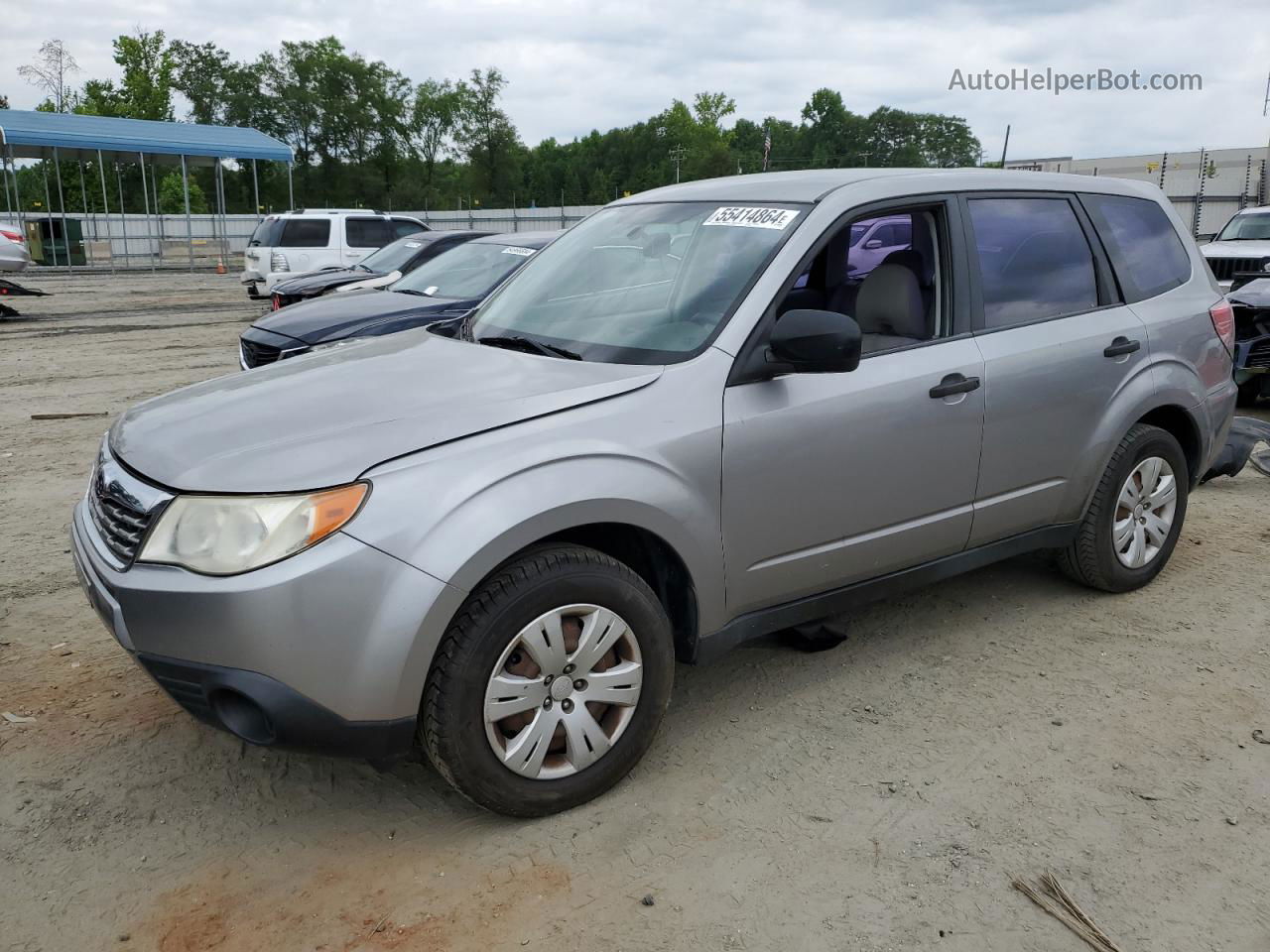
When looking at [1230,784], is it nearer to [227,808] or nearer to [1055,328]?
[1055,328]

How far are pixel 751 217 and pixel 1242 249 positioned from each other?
11.4 m

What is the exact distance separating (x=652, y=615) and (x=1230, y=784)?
72.7 inches

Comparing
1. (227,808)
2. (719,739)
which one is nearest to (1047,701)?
(719,739)

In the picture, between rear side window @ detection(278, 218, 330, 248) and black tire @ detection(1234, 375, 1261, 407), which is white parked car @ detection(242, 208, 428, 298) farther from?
black tire @ detection(1234, 375, 1261, 407)

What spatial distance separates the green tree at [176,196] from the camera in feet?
245

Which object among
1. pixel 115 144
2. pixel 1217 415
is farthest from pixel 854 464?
pixel 115 144

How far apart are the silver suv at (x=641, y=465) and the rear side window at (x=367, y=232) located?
16556 mm

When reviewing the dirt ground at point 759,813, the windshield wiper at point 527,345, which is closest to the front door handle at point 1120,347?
the dirt ground at point 759,813

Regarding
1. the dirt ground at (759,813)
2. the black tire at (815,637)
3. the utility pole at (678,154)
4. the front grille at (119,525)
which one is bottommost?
the dirt ground at (759,813)

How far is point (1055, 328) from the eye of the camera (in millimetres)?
4191

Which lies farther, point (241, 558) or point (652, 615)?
point (652, 615)

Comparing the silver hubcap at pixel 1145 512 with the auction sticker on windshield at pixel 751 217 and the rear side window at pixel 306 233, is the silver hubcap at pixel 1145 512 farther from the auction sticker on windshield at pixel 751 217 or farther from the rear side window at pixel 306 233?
the rear side window at pixel 306 233

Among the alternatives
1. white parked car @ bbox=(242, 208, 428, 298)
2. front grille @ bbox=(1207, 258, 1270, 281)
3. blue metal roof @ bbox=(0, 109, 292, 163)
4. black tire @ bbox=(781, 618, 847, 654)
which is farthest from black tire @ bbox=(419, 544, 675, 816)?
blue metal roof @ bbox=(0, 109, 292, 163)

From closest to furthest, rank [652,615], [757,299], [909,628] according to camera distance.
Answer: [652,615]
[757,299]
[909,628]
